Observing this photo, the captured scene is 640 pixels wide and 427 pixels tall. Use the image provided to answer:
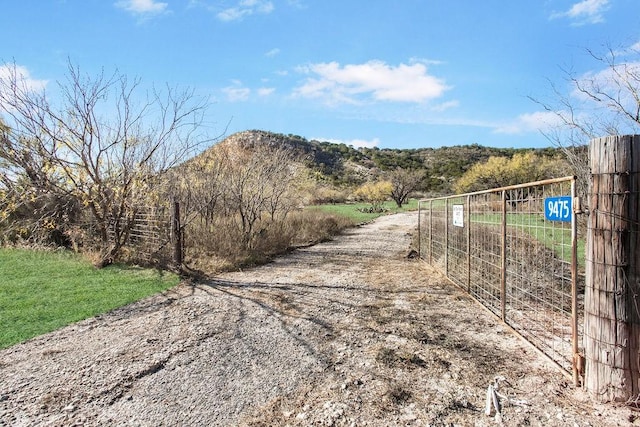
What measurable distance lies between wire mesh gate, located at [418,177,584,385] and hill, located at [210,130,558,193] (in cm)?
4558

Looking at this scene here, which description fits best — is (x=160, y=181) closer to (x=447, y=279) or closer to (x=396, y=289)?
(x=396, y=289)

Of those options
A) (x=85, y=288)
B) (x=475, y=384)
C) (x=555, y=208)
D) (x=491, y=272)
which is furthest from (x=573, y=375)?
(x=85, y=288)

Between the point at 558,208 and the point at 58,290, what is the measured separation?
23.5 ft

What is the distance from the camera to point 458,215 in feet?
21.1

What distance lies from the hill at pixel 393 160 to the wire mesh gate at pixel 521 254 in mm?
45578

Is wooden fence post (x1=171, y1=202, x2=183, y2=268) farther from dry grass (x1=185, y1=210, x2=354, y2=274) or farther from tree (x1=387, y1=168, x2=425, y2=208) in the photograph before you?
tree (x1=387, y1=168, x2=425, y2=208)

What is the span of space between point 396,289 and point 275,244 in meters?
5.19

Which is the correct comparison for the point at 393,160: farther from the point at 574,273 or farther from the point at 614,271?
the point at 614,271

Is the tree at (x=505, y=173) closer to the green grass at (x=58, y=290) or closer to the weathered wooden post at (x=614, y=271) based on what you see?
the green grass at (x=58, y=290)

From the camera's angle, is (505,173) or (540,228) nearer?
(540,228)

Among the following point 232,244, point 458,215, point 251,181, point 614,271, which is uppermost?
point 251,181

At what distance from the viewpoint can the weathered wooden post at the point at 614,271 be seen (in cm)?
262

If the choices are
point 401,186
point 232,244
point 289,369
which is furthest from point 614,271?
point 401,186

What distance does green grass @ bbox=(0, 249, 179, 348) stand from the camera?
195 inches
